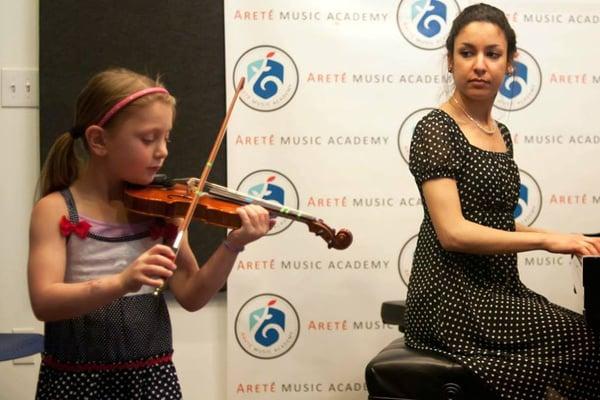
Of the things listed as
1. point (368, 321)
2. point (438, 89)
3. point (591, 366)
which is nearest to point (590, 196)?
point (438, 89)

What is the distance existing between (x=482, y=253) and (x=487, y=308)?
0.45 feet

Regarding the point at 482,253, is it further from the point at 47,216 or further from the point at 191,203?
the point at 47,216

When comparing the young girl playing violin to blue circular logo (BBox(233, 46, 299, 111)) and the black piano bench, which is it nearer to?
the black piano bench

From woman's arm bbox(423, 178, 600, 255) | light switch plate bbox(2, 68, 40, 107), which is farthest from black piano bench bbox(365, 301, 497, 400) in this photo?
light switch plate bbox(2, 68, 40, 107)

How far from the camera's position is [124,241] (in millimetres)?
1503

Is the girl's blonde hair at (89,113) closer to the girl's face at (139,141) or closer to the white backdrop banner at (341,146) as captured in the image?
the girl's face at (139,141)

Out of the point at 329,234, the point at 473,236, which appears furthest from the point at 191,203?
the point at 473,236

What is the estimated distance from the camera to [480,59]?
1.88 metres

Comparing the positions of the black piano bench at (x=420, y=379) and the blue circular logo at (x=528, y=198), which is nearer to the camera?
the black piano bench at (x=420, y=379)

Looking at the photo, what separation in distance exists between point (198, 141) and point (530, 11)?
134 cm

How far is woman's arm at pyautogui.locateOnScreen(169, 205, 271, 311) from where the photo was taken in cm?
148

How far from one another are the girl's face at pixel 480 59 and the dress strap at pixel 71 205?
41.4 inches

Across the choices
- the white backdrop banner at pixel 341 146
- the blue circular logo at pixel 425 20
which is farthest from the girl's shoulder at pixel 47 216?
the blue circular logo at pixel 425 20

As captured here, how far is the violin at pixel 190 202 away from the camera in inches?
57.8
